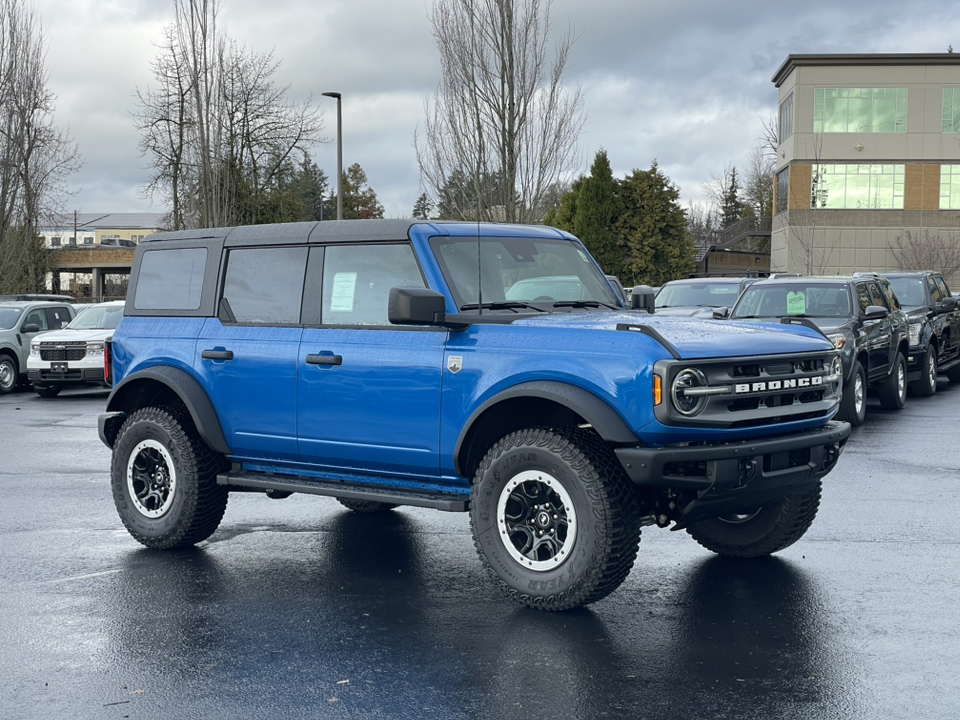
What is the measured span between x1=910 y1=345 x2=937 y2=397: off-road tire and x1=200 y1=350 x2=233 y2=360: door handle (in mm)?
14017

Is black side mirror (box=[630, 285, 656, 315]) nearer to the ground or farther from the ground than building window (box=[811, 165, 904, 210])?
nearer to the ground

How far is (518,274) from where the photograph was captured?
7020 mm

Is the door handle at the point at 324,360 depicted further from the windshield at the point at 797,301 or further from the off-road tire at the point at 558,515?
the windshield at the point at 797,301

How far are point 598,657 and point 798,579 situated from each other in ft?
6.27

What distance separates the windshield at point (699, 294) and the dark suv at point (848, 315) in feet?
10.4

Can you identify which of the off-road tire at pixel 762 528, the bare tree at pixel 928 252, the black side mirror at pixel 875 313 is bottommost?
the off-road tire at pixel 762 528

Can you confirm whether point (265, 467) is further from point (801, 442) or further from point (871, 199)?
point (871, 199)

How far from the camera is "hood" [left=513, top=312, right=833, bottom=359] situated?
5852 millimetres

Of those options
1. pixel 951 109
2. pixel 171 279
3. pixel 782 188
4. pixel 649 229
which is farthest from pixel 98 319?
pixel 951 109

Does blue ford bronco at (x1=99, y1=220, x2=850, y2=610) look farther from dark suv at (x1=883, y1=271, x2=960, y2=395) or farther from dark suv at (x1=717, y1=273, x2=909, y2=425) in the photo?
dark suv at (x1=883, y1=271, x2=960, y2=395)

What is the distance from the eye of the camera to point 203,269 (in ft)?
25.7

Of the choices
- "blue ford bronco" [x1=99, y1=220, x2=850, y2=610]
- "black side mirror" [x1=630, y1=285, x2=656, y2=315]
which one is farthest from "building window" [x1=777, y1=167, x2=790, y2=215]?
"blue ford bronco" [x1=99, y1=220, x2=850, y2=610]

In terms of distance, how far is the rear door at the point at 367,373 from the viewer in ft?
21.4

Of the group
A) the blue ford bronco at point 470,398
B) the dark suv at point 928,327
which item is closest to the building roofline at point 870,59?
the dark suv at point 928,327
